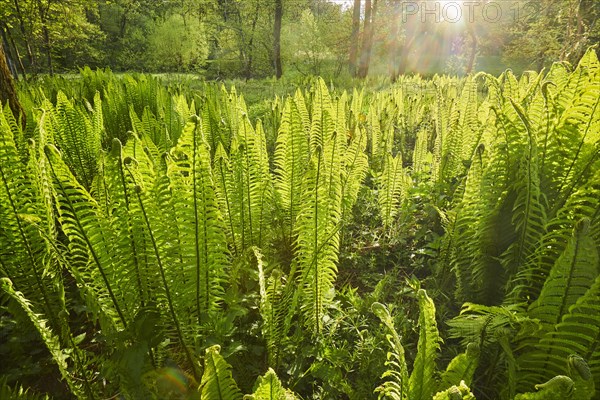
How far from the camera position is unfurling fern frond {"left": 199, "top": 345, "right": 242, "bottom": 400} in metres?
0.76

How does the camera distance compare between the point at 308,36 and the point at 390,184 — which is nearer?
the point at 390,184

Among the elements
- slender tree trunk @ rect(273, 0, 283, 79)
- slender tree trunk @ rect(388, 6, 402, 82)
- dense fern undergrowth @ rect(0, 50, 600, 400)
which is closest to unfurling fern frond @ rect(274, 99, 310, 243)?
dense fern undergrowth @ rect(0, 50, 600, 400)

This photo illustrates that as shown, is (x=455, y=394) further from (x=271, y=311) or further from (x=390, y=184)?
(x=390, y=184)

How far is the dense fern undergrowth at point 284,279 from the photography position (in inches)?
34.9

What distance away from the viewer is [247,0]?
884 inches

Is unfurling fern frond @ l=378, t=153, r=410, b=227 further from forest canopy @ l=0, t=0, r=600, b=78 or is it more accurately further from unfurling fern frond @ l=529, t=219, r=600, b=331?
forest canopy @ l=0, t=0, r=600, b=78

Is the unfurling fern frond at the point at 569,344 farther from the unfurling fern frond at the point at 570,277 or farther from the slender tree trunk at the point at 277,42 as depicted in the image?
the slender tree trunk at the point at 277,42

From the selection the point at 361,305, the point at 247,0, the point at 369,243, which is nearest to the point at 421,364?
the point at 361,305

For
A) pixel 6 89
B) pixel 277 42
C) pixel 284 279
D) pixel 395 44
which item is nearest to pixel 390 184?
pixel 284 279

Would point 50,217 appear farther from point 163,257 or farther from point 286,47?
point 286,47

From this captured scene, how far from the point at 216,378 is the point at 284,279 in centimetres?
84

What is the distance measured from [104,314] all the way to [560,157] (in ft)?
5.49

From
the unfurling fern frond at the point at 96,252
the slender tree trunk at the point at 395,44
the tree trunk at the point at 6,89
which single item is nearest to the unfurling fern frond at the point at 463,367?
the unfurling fern frond at the point at 96,252

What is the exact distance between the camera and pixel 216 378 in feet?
2.64
